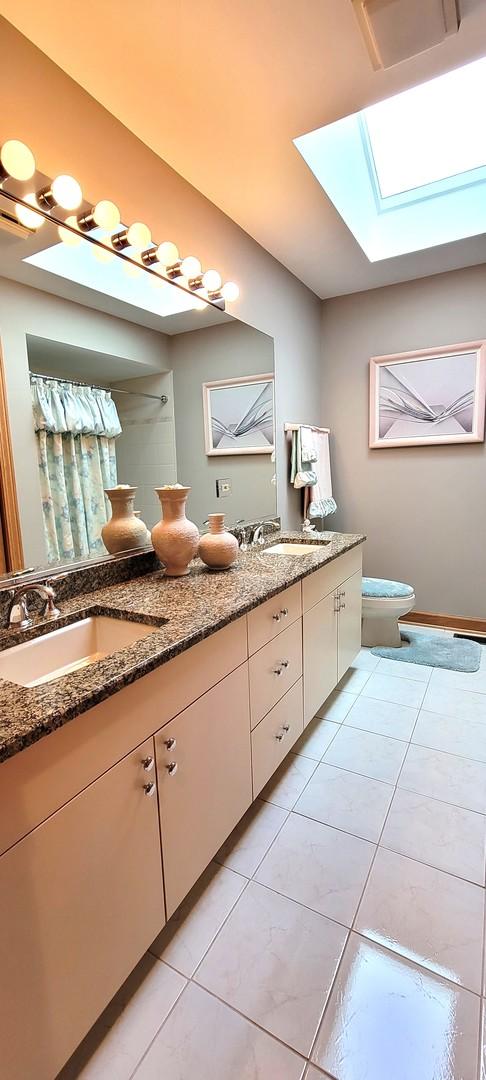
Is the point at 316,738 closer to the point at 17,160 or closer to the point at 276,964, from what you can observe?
the point at 276,964

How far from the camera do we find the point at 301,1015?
0.99 m

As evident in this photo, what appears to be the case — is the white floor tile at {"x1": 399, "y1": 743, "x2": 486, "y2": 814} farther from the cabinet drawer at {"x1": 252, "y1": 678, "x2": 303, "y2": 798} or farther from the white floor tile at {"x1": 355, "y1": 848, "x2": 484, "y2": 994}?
the cabinet drawer at {"x1": 252, "y1": 678, "x2": 303, "y2": 798}

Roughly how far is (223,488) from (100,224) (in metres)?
1.13

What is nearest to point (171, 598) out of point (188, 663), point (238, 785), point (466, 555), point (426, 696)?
point (188, 663)

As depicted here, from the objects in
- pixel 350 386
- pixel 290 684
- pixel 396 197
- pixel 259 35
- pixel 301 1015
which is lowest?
pixel 301 1015

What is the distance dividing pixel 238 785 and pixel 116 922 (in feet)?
1.65

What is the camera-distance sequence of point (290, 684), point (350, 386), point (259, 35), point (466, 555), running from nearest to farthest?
1. point (259, 35)
2. point (290, 684)
3. point (466, 555)
4. point (350, 386)

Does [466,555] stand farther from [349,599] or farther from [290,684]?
[290,684]

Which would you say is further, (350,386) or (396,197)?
(350,386)

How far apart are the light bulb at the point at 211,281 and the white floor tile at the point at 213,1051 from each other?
2.30 m

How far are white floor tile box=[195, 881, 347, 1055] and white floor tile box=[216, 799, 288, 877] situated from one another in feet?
0.35

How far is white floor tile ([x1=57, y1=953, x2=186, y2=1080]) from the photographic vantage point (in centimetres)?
91

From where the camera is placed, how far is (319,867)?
4.42 ft

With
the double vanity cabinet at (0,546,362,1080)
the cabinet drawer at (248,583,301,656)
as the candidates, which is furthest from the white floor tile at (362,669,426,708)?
the double vanity cabinet at (0,546,362,1080)
